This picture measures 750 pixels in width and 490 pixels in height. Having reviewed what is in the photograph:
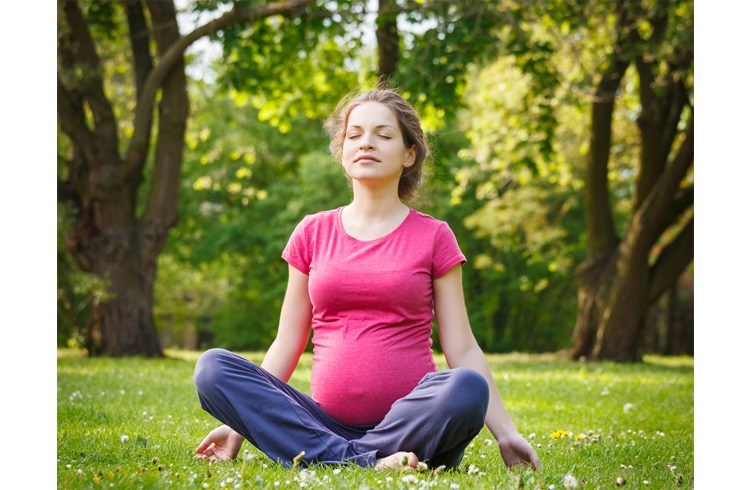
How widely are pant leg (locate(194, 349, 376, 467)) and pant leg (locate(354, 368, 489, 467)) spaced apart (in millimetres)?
124

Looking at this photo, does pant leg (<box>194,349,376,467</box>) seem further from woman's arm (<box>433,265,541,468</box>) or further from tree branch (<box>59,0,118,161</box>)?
tree branch (<box>59,0,118,161</box>)

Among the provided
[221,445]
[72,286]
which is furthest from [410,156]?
[72,286]

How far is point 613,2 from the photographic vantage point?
13.7 m

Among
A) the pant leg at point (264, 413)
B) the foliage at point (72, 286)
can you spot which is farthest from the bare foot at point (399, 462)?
the foliage at point (72, 286)

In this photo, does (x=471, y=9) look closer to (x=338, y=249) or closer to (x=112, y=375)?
(x=112, y=375)

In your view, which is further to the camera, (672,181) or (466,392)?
(672,181)

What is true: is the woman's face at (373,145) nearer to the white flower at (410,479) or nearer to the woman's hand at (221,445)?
the woman's hand at (221,445)

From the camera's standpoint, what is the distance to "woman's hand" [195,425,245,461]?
3.89 meters

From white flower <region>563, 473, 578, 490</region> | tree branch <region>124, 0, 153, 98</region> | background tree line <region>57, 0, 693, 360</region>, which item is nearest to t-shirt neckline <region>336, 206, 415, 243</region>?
white flower <region>563, 473, 578, 490</region>

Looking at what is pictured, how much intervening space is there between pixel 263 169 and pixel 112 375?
19.8 meters

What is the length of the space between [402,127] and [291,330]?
0.99 metres
